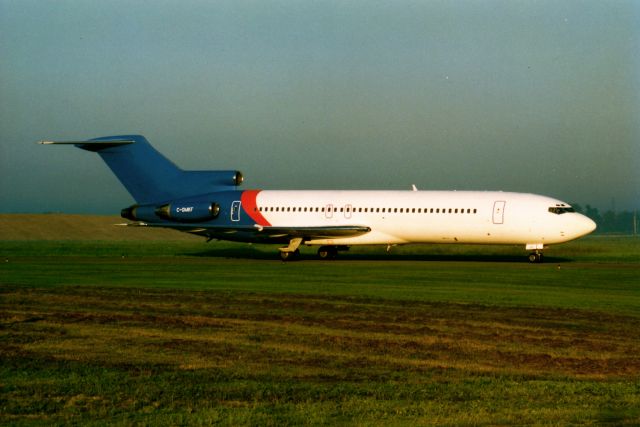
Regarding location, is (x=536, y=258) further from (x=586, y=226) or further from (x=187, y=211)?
(x=187, y=211)

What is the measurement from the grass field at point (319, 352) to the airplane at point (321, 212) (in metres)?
10.5

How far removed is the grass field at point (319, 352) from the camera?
31.1 ft

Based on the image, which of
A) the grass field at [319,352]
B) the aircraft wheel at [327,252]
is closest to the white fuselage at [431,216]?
the aircraft wheel at [327,252]

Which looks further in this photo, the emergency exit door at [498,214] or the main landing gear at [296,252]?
the main landing gear at [296,252]

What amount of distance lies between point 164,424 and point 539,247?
3146cm

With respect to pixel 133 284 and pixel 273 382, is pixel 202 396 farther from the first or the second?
pixel 133 284

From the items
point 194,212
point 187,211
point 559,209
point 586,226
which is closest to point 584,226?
point 586,226

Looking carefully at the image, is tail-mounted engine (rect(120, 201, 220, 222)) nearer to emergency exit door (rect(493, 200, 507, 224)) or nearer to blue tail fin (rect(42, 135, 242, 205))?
blue tail fin (rect(42, 135, 242, 205))

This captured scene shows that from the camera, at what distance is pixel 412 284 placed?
26234 millimetres

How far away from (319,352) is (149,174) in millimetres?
31603

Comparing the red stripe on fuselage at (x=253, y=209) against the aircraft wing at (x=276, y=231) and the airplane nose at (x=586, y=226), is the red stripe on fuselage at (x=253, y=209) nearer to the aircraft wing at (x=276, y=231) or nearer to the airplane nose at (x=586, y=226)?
the aircraft wing at (x=276, y=231)

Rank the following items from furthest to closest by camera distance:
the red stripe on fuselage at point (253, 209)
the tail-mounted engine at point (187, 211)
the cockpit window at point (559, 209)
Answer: the red stripe on fuselage at point (253, 209)
the tail-mounted engine at point (187, 211)
the cockpit window at point (559, 209)

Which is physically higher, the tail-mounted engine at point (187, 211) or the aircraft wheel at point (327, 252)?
the tail-mounted engine at point (187, 211)

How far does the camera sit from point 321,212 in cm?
4122
